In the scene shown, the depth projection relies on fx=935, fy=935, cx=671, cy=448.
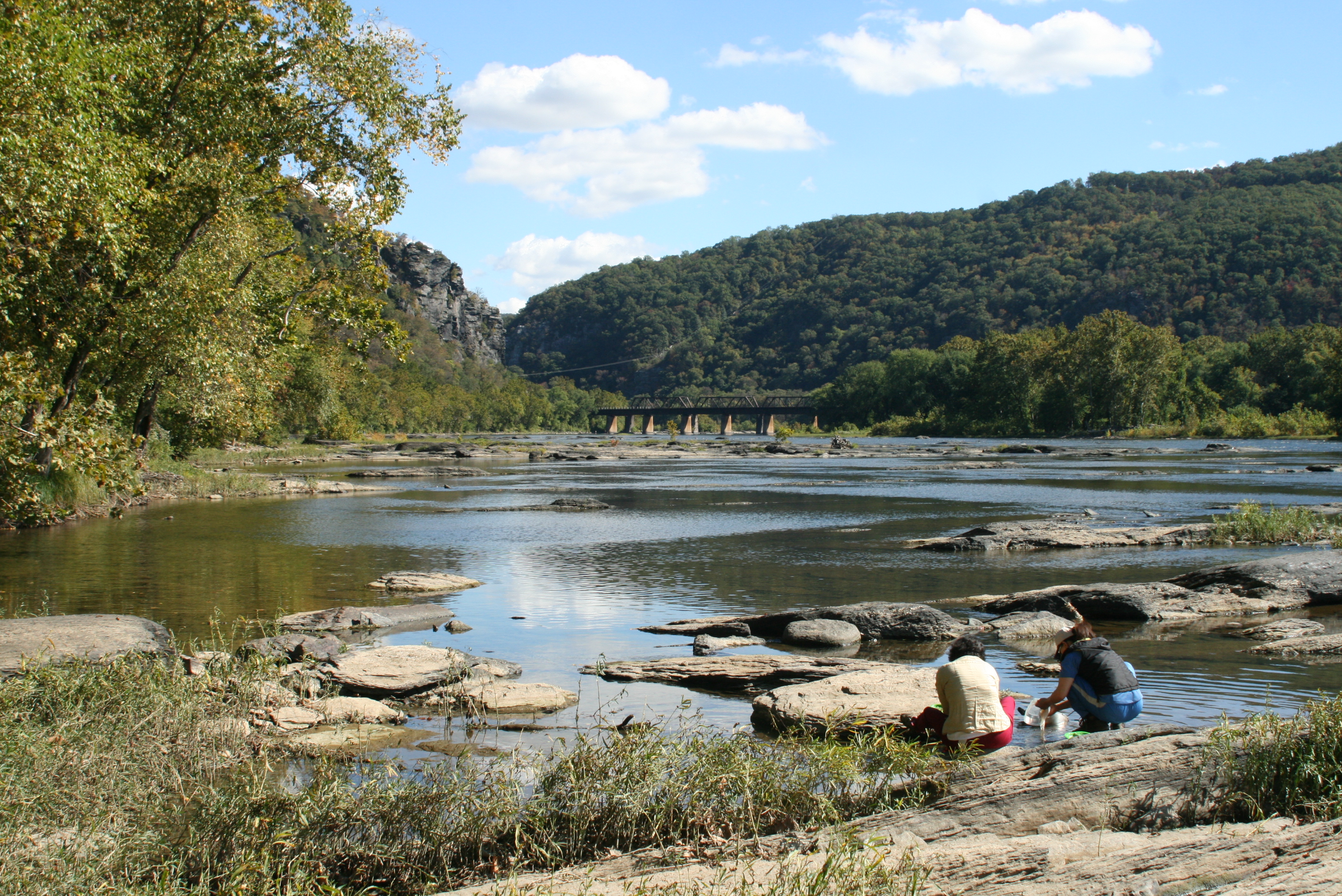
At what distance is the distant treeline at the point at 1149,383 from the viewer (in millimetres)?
107125

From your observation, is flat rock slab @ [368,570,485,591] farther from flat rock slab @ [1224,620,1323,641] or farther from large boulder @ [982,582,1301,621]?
flat rock slab @ [1224,620,1323,641]

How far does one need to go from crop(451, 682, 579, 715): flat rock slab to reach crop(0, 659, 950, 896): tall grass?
2469 millimetres

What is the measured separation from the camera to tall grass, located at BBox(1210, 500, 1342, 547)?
82.7 ft

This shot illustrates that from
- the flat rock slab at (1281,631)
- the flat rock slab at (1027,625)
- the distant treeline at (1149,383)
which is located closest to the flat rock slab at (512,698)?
the flat rock slab at (1027,625)

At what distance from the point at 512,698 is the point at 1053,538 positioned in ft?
63.0

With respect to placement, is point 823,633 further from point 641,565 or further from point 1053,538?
point 1053,538

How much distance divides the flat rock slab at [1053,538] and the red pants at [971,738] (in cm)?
1671

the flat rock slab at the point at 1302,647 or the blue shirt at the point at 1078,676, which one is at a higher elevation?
the blue shirt at the point at 1078,676

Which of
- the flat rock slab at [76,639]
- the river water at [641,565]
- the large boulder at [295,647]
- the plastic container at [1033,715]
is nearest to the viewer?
the plastic container at [1033,715]

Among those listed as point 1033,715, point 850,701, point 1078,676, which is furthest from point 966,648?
point 850,701

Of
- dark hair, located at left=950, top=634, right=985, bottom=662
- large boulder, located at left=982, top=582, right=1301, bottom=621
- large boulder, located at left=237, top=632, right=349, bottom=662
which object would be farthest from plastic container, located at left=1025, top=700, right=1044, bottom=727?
large boulder, located at left=237, top=632, right=349, bottom=662

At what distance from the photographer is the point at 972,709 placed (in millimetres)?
8617

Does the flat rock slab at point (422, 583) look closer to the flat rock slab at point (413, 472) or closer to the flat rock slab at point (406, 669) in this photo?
the flat rock slab at point (406, 669)

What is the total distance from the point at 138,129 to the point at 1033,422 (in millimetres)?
129308
